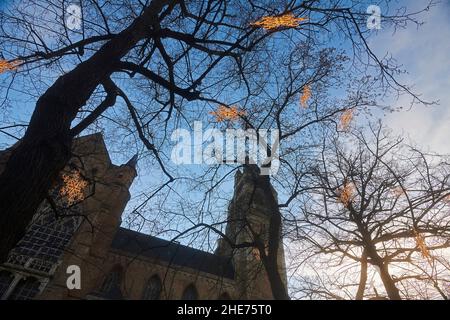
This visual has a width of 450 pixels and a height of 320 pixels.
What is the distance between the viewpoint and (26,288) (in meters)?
17.8

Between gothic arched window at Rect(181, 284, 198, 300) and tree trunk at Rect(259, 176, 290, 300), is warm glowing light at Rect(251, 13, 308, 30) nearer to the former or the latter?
tree trunk at Rect(259, 176, 290, 300)

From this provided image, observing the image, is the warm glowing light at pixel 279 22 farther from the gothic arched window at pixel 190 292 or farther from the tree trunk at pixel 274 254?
the gothic arched window at pixel 190 292

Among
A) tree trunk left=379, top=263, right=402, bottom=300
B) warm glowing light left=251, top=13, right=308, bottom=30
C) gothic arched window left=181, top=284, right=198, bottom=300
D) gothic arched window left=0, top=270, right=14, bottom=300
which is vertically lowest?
tree trunk left=379, top=263, right=402, bottom=300

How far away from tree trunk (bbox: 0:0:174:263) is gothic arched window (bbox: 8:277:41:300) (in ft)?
64.1

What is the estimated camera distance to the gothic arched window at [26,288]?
57.5 ft

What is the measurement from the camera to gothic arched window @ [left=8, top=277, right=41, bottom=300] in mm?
17531

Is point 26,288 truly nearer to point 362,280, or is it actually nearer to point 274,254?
point 274,254

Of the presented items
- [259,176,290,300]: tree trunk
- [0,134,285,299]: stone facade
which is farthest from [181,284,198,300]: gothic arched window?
[259,176,290,300]: tree trunk

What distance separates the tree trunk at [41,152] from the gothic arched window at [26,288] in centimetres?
1953

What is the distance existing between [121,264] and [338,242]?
61.9ft

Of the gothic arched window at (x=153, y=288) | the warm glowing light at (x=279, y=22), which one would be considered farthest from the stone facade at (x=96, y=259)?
the warm glowing light at (x=279, y=22)
